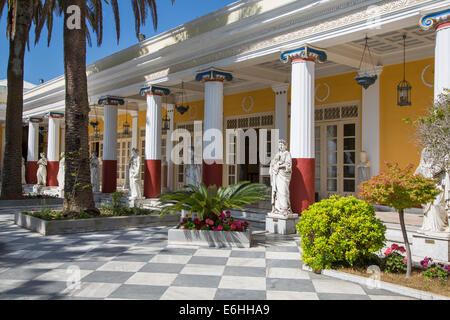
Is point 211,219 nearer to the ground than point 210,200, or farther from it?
nearer to the ground

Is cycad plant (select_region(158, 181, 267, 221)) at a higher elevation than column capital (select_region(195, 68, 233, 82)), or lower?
lower

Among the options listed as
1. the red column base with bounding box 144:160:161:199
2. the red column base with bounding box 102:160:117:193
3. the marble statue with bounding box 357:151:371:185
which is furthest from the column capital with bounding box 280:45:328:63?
the red column base with bounding box 102:160:117:193

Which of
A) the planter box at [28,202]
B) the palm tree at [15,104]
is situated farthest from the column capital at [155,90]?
the planter box at [28,202]

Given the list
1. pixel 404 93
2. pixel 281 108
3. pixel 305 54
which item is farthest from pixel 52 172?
pixel 404 93

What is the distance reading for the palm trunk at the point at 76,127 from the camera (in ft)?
32.9

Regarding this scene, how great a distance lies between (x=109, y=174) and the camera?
52.6ft

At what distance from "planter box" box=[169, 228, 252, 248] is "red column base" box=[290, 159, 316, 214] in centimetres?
197

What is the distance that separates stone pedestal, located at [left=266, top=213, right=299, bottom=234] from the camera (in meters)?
9.32

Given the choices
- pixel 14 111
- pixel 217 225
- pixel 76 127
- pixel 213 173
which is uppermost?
pixel 14 111

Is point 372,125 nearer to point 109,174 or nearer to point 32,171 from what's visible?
point 109,174

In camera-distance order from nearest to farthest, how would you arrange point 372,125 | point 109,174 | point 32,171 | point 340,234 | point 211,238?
point 340,234 → point 211,238 → point 372,125 → point 109,174 → point 32,171

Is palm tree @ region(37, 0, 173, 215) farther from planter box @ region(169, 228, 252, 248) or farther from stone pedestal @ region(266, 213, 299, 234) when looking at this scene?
stone pedestal @ region(266, 213, 299, 234)

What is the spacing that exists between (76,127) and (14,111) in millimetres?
5956
